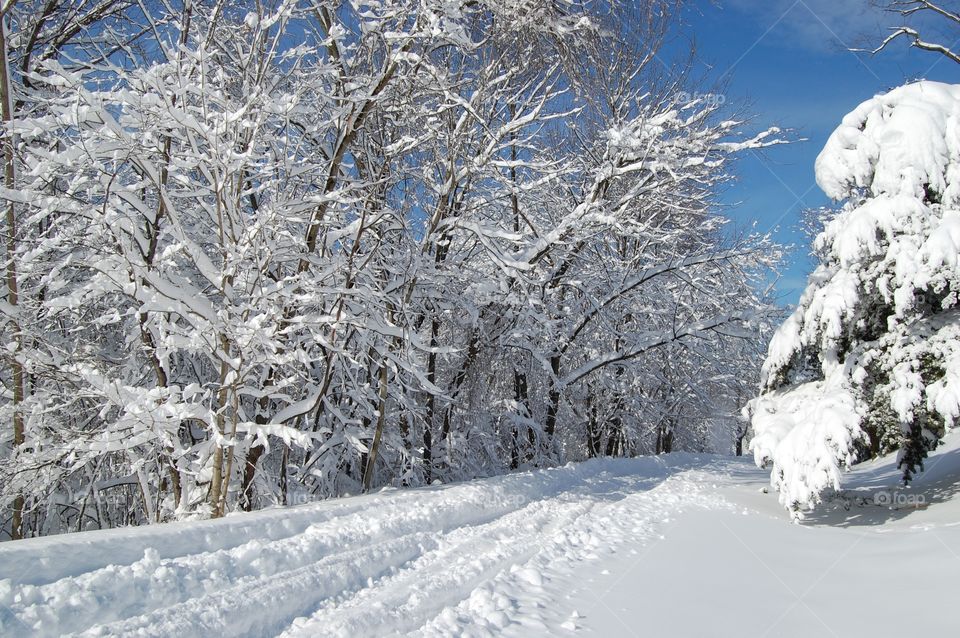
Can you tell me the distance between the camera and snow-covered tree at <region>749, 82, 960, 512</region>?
515 cm

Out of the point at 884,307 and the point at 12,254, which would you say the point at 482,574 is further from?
the point at 884,307

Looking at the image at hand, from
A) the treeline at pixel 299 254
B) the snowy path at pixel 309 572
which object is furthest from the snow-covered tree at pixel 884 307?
the treeline at pixel 299 254

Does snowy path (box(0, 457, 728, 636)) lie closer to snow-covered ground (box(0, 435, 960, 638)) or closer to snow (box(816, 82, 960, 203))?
snow-covered ground (box(0, 435, 960, 638))

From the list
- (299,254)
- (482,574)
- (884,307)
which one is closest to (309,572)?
(482,574)

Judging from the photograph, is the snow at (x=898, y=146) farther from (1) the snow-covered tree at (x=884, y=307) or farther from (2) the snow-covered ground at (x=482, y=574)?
(2) the snow-covered ground at (x=482, y=574)

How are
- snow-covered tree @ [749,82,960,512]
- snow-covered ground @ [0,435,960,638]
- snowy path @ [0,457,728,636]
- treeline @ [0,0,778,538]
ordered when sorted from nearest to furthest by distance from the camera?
1. snowy path @ [0,457,728,636]
2. snow-covered ground @ [0,435,960,638]
3. treeline @ [0,0,778,538]
4. snow-covered tree @ [749,82,960,512]

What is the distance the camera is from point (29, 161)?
4.05 metres

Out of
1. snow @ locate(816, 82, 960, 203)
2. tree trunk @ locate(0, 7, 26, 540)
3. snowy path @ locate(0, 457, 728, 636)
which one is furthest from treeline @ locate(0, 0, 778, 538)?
snow @ locate(816, 82, 960, 203)

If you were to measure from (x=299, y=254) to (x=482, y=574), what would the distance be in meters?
3.16

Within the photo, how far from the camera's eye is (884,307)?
5.79 metres

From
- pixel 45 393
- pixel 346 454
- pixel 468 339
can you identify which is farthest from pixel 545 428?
pixel 45 393

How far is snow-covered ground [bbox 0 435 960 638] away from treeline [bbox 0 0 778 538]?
1111 mm

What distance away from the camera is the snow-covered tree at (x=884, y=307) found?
5152mm

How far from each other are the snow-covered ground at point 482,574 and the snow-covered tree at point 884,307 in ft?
2.62
